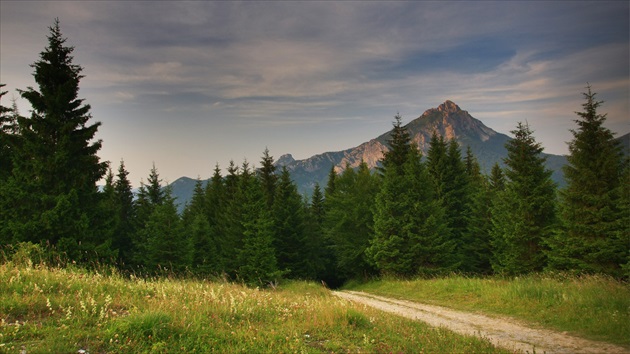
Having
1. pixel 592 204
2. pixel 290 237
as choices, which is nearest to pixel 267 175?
pixel 290 237

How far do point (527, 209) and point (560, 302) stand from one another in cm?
1654

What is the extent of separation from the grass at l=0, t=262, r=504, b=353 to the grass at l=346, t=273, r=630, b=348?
4761mm

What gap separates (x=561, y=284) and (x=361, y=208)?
23532mm

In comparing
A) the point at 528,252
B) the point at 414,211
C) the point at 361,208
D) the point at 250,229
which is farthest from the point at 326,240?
the point at 528,252

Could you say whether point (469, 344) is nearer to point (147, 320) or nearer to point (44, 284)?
point (147, 320)

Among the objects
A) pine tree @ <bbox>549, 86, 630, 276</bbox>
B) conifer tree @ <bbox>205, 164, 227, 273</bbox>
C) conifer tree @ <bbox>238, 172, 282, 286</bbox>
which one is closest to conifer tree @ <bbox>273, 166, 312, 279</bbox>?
conifer tree @ <bbox>238, 172, 282, 286</bbox>

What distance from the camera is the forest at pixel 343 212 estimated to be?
20.3m

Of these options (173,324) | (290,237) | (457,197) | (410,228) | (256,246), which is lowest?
(290,237)

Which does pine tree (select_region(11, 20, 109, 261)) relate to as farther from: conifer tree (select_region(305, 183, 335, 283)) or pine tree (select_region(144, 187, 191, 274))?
conifer tree (select_region(305, 183, 335, 283))

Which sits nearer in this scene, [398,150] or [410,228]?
[410,228]

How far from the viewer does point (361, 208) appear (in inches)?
1444

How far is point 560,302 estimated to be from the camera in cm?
1229

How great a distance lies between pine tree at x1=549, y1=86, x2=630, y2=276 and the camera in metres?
21.5

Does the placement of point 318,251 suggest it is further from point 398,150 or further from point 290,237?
point 398,150
